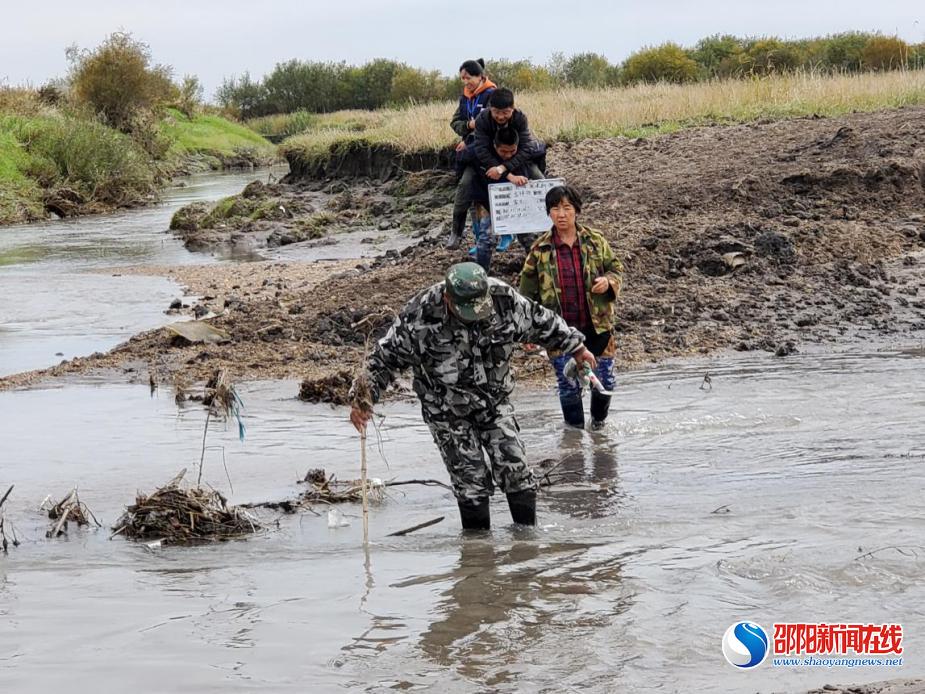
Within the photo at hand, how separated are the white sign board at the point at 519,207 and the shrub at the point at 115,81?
118 feet

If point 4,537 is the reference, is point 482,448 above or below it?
above

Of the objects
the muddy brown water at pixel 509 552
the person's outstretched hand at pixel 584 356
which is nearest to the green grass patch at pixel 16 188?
the muddy brown water at pixel 509 552

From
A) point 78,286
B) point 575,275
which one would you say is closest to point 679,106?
point 78,286

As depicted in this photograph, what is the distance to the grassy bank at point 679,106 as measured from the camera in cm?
1994

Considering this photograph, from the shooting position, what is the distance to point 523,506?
6.61 metres

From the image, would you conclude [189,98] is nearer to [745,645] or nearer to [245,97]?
[245,97]

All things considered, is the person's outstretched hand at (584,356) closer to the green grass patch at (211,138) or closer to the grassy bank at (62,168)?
the grassy bank at (62,168)

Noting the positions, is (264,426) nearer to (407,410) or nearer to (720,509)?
(407,410)

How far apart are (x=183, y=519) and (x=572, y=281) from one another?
268 cm

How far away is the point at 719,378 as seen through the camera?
32.7 feet

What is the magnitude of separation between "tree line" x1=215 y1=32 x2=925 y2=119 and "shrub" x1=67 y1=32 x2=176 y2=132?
32.5 ft

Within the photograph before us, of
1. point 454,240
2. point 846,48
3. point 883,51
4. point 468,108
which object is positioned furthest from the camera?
point 846,48

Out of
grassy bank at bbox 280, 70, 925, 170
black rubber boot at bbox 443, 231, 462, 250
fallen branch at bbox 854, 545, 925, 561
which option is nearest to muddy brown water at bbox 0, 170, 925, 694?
fallen branch at bbox 854, 545, 925, 561

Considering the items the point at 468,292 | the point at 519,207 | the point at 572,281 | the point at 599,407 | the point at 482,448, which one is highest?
the point at 519,207
